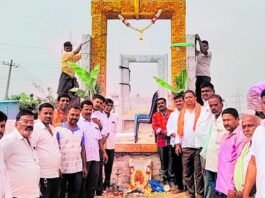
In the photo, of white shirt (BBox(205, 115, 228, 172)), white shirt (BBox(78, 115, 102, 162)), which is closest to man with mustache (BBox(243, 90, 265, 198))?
white shirt (BBox(205, 115, 228, 172))

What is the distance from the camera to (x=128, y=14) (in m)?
9.48

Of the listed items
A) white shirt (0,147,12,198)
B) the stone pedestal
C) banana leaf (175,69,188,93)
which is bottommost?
the stone pedestal

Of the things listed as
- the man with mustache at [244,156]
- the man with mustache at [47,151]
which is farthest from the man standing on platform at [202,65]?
the man with mustache at [244,156]

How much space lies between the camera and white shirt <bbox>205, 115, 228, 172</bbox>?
4.69 metres

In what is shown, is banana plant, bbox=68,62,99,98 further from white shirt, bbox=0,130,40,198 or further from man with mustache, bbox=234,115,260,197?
man with mustache, bbox=234,115,260,197

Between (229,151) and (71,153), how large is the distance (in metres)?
1.78

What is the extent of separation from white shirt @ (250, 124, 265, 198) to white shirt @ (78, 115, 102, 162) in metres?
3.06

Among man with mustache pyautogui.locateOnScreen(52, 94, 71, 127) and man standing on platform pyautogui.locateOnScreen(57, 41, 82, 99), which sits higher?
man standing on platform pyautogui.locateOnScreen(57, 41, 82, 99)

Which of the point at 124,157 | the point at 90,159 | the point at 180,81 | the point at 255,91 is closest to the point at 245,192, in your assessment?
the point at 255,91

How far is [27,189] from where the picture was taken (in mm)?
3643

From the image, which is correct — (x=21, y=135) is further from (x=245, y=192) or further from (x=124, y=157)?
(x=124, y=157)

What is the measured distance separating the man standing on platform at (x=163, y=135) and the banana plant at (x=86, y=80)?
5.19 feet

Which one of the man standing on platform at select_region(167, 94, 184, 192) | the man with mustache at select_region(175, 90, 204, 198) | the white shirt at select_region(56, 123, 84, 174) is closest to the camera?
the white shirt at select_region(56, 123, 84, 174)

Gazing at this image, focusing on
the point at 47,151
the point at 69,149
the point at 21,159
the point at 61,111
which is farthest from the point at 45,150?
the point at 61,111
